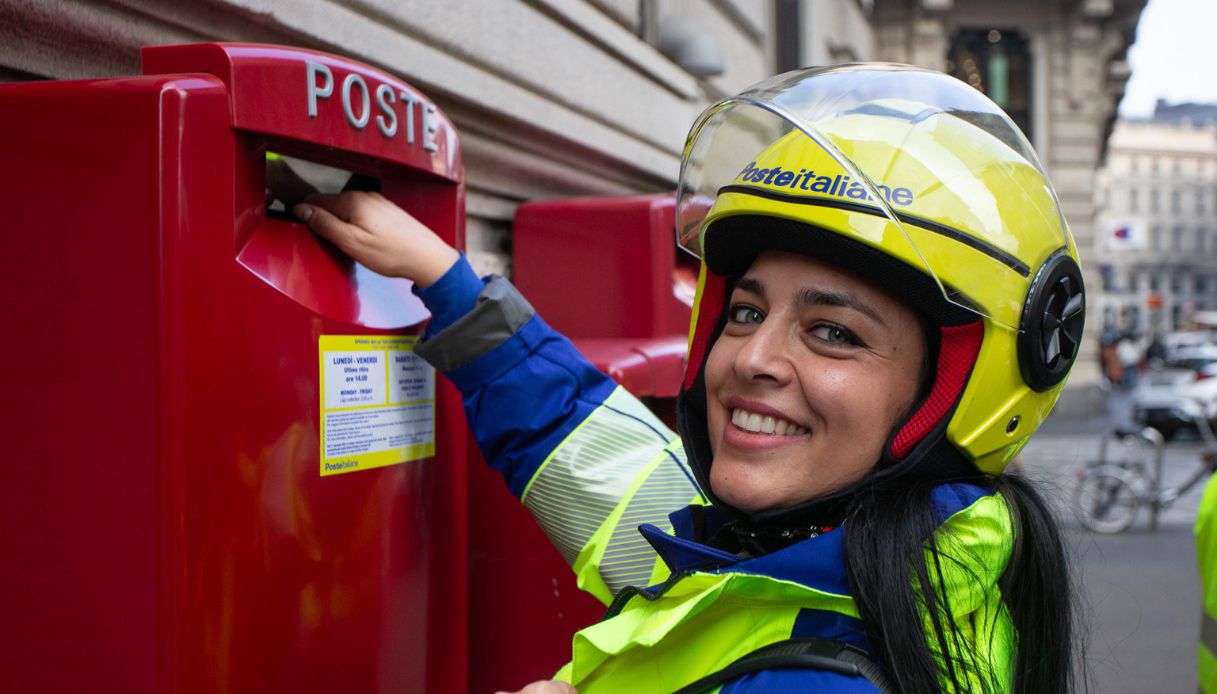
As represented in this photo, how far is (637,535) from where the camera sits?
5.37ft

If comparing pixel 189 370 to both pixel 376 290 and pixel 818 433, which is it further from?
pixel 818 433

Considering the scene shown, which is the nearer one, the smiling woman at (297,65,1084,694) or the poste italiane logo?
the smiling woman at (297,65,1084,694)

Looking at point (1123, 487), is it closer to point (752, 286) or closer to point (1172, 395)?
point (1172, 395)

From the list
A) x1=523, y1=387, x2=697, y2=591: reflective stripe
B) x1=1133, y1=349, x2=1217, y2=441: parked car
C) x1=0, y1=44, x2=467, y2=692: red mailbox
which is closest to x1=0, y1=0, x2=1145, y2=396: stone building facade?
x1=0, y1=44, x2=467, y2=692: red mailbox

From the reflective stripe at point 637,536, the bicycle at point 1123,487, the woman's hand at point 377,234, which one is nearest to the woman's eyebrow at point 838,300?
the reflective stripe at point 637,536


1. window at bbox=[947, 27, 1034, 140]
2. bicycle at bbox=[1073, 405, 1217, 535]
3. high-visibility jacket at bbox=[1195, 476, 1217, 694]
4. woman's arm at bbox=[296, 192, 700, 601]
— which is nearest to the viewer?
woman's arm at bbox=[296, 192, 700, 601]

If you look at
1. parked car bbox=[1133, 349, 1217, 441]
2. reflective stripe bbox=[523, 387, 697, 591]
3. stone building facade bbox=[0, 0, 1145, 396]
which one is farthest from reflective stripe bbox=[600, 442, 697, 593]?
parked car bbox=[1133, 349, 1217, 441]

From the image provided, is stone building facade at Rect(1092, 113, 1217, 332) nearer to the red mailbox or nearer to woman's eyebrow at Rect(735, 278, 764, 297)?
woman's eyebrow at Rect(735, 278, 764, 297)

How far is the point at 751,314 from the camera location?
55.7 inches

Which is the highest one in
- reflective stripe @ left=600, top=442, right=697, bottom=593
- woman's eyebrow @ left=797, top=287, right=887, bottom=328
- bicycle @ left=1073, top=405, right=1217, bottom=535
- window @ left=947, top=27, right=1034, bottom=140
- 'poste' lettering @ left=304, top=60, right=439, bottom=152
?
window @ left=947, top=27, right=1034, bottom=140

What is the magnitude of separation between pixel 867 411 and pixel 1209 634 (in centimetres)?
123

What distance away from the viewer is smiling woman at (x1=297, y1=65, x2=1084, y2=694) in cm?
114

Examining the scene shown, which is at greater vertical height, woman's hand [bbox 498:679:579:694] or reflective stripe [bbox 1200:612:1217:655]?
woman's hand [bbox 498:679:579:694]

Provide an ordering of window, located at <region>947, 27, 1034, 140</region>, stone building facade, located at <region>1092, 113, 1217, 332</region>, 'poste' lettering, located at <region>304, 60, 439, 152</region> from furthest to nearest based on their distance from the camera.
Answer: stone building facade, located at <region>1092, 113, 1217, 332</region>
window, located at <region>947, 27, 1034, 140</region>
'poste' lettering, located at <region>304, 60, 439, 152</region>
